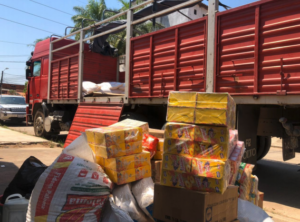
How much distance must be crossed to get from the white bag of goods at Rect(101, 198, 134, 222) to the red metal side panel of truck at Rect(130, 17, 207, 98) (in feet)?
8.67

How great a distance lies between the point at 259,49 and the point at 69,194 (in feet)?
10.2

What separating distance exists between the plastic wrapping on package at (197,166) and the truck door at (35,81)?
865cm

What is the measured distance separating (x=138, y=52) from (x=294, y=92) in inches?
129

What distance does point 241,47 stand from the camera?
4.14m

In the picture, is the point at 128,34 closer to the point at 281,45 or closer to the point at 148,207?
the point at 281,45

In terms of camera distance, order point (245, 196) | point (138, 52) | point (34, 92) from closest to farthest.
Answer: point (245, 196)
point (138, 52)
point (34, 92)

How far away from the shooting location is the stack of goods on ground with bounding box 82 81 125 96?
734cm

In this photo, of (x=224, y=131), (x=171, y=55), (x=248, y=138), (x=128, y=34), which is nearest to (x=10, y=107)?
(x=128, y=34)

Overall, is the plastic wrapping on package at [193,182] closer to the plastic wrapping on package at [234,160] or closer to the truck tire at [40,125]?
the plastic wrapping on package at [234,160]

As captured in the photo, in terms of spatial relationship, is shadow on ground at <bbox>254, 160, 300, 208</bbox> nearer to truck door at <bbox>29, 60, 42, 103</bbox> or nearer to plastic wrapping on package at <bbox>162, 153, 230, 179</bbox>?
plastic wrapping on package at <bbox>162, 153, 230, 179</bbox>

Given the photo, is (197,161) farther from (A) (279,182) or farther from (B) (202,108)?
(A) (279,182)

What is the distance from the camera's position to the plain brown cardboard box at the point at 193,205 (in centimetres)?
237

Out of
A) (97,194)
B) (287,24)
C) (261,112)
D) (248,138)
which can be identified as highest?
(287,24)

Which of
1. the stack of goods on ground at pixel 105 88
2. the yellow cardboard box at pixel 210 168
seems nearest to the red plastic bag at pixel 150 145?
the yellow cardboard box at pixel 210 168
